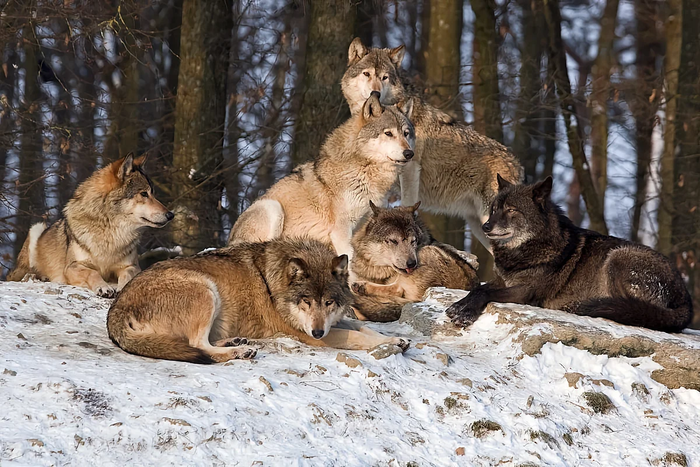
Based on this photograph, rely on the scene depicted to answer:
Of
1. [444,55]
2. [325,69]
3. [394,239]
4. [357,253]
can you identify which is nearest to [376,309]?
[394,239]

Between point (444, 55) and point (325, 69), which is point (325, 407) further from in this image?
point (444, 55)

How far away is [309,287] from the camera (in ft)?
20.2

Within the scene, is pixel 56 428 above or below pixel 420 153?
below

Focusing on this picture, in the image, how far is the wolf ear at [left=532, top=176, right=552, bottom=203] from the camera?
7.45m

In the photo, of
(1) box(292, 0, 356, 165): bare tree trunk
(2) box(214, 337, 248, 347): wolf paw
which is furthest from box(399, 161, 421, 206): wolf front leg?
(2) box(214, 337, 248, 347): wolf paw

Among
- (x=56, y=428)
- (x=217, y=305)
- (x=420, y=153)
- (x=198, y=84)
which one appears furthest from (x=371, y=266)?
(x=198, y=84)

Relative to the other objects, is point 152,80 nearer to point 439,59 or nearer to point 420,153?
point 439,59

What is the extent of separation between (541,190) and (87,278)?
4709 millimetres

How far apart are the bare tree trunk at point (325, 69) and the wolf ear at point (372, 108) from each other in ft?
9.60

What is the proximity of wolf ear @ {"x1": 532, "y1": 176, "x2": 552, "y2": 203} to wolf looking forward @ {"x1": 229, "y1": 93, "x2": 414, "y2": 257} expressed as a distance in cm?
167

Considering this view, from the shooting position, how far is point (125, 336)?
5.76 metres

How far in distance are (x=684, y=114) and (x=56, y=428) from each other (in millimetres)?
14284

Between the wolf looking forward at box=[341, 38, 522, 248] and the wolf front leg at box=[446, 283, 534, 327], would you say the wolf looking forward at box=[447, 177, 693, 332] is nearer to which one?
the wolf front leg at box=[446, 283, 534, 327]

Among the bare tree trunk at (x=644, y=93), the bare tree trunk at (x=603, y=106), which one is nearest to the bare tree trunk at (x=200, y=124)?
the bare tree trunk at (x=644, y=93)
